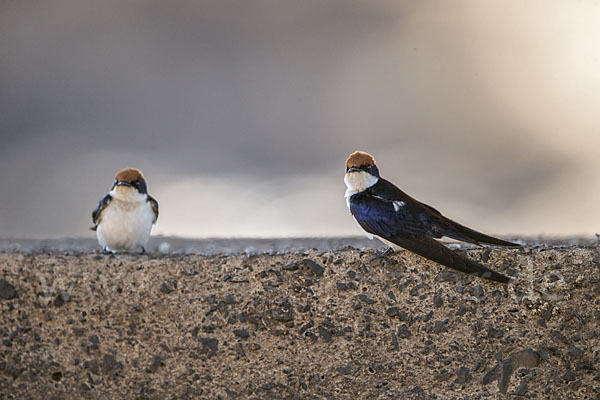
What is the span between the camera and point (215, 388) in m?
1.85

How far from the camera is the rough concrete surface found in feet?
5.92

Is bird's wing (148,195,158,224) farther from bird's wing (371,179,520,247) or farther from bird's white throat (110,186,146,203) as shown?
bird's wing (371,179,520,247)

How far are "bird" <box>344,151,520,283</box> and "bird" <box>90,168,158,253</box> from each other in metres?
0.76

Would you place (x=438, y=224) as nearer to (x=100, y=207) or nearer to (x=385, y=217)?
(x=385, y=217)

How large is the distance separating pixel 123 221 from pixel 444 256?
109 cm

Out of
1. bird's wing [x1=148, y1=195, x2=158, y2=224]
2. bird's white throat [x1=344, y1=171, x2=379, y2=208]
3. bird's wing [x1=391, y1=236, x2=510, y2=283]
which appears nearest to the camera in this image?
bird's wing [x1=391, y1=236, x2=510, y2=283]

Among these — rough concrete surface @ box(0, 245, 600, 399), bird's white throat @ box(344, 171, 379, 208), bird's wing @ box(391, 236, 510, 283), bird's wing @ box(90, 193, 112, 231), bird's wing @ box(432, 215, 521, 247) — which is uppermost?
bird's white throat @ box(344, 171, 379, 208)

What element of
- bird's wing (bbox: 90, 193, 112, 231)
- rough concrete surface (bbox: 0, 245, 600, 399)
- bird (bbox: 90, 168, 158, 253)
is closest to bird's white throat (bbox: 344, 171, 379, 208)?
rough concrete surface (bbox: 0, 245, 600, 399)

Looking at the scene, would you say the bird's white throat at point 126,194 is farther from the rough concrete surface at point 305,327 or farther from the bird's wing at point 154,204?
the rough concrete surface at point 305,327

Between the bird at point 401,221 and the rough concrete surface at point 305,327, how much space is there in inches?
1.9

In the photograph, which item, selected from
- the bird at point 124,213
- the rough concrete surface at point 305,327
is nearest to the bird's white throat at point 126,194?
the bird at point 124,213

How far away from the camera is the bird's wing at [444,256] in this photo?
1.75 metres

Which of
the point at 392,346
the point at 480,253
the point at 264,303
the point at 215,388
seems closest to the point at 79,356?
the point at 215,388

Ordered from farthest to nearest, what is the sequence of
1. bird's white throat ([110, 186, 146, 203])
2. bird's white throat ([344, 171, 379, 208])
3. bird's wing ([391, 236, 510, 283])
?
bird's white throat ([110, 186, 146, 203])
bird's white throat ([344, 171, 379, 208])
bird's wing ([391, 236, 510, 283])
